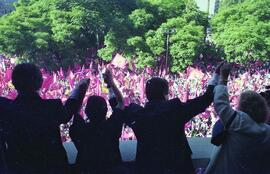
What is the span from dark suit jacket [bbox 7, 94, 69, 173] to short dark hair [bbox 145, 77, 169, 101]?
7.9 inches

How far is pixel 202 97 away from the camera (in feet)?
3.22

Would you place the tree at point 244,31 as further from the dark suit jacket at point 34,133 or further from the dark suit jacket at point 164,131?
the dark suit jacket at point 34,133

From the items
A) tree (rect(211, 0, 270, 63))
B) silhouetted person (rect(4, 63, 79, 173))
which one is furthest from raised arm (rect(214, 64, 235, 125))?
tree (rect(211, 0, 270, 63))

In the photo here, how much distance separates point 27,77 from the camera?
91cm

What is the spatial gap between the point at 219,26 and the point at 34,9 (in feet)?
14.1

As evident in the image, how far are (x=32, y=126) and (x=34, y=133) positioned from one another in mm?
15

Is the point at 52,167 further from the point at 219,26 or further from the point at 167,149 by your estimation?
the point at 219,26

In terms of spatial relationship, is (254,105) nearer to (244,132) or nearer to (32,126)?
(244,132)

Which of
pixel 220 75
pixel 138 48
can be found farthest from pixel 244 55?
pixel 220 75

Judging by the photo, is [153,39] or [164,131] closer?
[164,131]

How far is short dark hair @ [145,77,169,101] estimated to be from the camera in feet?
3.24

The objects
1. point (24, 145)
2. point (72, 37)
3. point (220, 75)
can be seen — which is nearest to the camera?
point (24, 145)

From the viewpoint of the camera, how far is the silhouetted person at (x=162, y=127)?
0.97 meters

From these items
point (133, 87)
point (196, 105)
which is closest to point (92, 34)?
point (133, 87)
